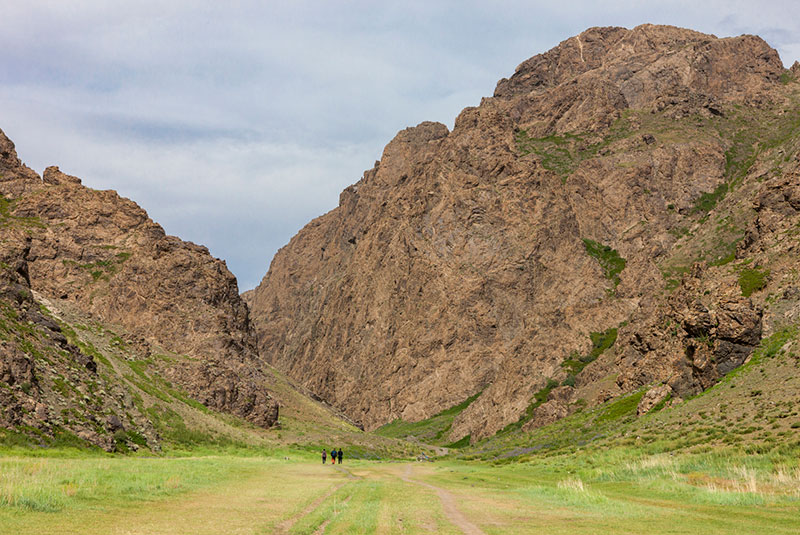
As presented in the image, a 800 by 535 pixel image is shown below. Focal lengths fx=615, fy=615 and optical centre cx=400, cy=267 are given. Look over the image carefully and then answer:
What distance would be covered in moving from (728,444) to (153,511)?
39446 mm

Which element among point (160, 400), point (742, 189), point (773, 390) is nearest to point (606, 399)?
point (773, 390)

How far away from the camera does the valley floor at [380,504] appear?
20219mm

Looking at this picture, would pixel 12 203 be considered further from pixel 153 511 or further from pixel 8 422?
pixel 153 511

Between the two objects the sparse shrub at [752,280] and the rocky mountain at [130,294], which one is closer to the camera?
the sparse shrub at [752,280]

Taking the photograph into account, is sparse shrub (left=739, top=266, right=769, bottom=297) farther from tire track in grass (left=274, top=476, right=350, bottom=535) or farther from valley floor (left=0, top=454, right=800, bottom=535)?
tire track in grass (left=274, top=476, right=350, bottom=535)

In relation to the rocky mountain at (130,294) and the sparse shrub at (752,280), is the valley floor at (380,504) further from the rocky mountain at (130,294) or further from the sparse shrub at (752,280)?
the rocky mountain at (130,294)

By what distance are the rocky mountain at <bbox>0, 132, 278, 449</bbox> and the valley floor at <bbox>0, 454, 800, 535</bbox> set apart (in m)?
52.1

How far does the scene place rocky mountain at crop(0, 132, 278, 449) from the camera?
102 meters

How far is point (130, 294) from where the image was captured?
121562 millimetres

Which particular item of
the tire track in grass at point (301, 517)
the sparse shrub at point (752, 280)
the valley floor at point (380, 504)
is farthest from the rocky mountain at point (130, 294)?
the sparse shrub at point (752, 280)

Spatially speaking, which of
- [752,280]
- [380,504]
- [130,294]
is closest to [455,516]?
[380,504]

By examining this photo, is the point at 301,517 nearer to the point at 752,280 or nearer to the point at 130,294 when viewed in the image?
the point at 752,280

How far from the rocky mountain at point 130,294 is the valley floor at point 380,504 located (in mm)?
52149

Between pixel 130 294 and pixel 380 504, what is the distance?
356ft
